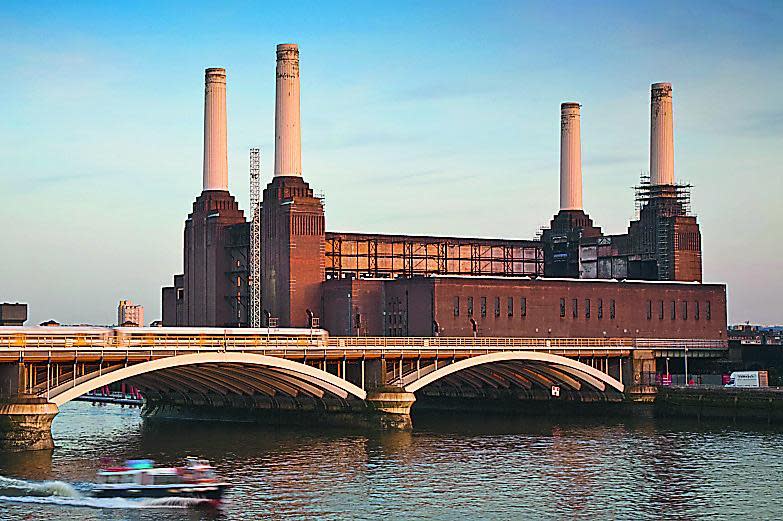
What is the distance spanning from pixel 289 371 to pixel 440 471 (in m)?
18.9

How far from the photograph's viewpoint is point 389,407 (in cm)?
10012

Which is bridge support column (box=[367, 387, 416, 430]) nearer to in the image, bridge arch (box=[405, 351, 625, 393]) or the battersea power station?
bridge arch (box=[405, 351, 625, 393])

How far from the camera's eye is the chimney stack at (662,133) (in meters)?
153

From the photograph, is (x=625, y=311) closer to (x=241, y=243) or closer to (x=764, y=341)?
(x=764, y=341)

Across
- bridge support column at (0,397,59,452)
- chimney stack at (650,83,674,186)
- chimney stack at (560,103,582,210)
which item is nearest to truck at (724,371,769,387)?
chimney stack at (650,83,674,186)

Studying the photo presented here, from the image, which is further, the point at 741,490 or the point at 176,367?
the point at 176,367

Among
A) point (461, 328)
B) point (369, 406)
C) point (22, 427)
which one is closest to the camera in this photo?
point (22, 427)

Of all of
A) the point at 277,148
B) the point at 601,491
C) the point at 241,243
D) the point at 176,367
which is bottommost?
the point at 601,491

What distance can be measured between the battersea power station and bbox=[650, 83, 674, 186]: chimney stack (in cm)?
15

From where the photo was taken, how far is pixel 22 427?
82625 millimetres

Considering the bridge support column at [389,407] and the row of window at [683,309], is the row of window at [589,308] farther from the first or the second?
the bridge support column at [389,407]

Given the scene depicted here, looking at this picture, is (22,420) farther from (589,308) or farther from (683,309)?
(683,309)

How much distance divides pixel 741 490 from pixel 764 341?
80.4 metres

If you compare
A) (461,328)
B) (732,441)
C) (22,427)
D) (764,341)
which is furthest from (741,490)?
(764,341)
